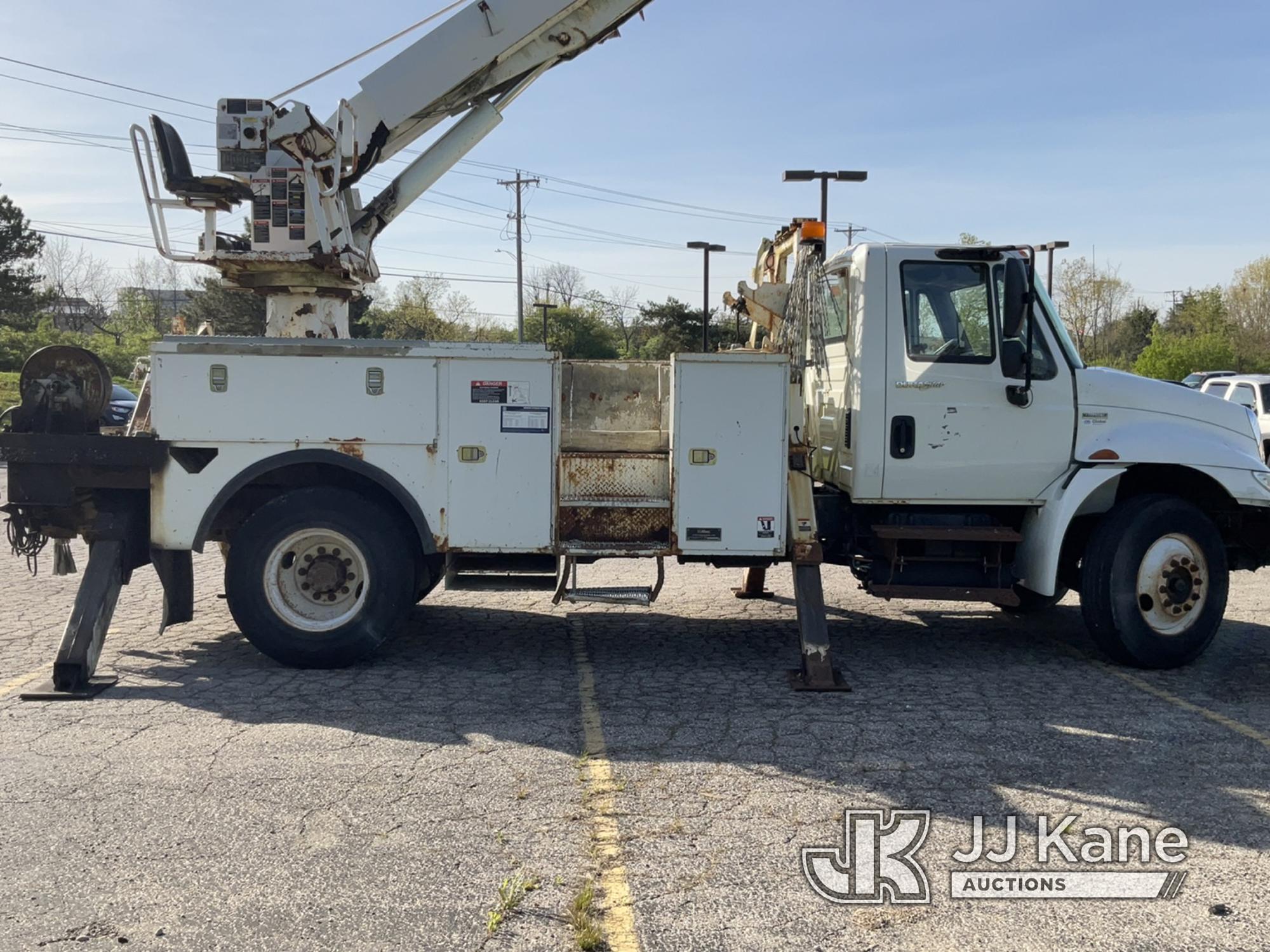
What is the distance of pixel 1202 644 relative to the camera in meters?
6.64

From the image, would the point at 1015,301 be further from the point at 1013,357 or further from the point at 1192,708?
the point at 1192,708

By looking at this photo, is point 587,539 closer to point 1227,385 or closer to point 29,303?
point 1227,385

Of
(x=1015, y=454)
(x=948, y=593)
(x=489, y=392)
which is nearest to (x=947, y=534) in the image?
(x=948, y=593)

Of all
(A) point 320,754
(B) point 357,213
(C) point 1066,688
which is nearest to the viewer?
(A) point 320,754

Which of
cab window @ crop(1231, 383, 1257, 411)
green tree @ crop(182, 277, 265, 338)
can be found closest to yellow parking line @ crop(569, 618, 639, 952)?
cab window @ crop(1231, 383, 1257, 411)

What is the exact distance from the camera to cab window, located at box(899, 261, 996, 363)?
6.59 meters

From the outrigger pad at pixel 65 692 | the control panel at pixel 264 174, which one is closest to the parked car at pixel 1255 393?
the control panel at pixel 264 174

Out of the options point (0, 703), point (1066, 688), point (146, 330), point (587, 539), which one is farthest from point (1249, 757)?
point (146, 330)

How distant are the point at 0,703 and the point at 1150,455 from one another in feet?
23.5

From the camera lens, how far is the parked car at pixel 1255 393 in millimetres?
19016

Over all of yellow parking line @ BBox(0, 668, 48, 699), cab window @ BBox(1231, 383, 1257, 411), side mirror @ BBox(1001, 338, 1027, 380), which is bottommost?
yellow parking line @ BBox(0, 668, 48, 699)

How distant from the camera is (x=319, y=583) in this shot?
6.48 metres

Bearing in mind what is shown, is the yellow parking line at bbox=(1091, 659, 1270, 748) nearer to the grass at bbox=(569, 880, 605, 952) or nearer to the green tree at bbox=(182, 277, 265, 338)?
the grass at bbox=(569, 880, 605, 952)

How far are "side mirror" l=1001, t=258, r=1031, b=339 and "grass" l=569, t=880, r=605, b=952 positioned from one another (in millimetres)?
4370
